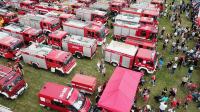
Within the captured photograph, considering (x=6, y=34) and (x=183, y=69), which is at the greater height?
(x=6, y=34)

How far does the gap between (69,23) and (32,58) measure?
32.8ft

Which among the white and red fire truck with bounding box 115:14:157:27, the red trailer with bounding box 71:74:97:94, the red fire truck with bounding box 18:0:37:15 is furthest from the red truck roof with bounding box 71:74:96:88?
the red fire truck with bounding box 18:0:37:15

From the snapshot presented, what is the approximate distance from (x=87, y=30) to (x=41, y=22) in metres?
8.44

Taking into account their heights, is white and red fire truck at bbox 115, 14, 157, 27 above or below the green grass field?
above

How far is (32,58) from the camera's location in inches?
1140

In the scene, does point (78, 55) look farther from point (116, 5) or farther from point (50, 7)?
point (116, 5)

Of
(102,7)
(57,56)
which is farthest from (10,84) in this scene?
(102,7)

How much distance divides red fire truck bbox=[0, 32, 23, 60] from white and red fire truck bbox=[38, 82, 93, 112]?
32.7 feet

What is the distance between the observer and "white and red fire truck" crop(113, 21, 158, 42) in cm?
3522

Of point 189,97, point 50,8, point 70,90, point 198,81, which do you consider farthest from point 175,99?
point 50,8

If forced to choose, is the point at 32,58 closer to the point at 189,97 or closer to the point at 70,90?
the point at 70,90

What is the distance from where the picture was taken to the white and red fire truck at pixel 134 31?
3522 cm

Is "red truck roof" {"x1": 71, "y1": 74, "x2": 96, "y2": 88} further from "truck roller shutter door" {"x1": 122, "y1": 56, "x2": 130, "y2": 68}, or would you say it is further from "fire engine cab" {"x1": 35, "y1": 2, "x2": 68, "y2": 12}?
"fire engine cab" {"x1": 35, "y1": 2, "x2": 68, "y2": 12}

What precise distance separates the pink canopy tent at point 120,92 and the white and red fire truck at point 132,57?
3613 millimetres
